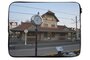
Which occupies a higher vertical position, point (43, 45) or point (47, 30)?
point (47, 30)

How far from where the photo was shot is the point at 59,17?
23516 mm

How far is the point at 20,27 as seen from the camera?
23.5 meters

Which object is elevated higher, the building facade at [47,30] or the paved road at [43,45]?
the building facade at [47,30]

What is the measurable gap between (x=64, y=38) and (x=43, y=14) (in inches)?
15.6

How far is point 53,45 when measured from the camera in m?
23.5

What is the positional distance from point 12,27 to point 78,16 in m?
0.83

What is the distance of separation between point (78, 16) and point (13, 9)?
811 mm

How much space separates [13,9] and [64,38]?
73 centimetres

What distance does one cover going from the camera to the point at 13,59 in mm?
23484

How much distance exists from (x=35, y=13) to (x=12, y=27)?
1.10ft

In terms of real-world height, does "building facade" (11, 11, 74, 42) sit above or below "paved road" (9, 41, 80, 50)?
above

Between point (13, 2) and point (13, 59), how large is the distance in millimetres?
706
